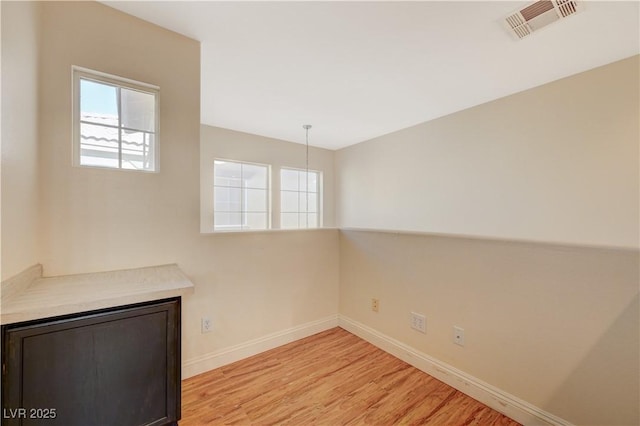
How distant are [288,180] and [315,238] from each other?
6.78 ft

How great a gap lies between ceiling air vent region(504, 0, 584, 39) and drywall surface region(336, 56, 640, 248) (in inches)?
39.0

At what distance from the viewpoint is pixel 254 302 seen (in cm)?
237

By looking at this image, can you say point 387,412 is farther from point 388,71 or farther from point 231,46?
point 231,46

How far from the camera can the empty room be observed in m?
1.15

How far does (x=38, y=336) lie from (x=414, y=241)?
233 centimetres

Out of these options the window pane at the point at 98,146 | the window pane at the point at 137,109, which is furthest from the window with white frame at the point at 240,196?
the window pane at the point at 98,146

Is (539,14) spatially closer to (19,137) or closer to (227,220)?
(19,137)

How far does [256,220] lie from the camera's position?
4.28 metres

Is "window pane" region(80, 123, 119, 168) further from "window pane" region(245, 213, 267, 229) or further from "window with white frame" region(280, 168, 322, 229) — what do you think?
"window with white frame" region(280, 168, 322, 229)

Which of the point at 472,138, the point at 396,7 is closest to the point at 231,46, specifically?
the point at 396,7

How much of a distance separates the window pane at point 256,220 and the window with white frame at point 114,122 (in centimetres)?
252

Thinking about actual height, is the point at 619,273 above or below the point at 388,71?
below

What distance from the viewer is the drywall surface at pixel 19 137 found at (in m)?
1.07

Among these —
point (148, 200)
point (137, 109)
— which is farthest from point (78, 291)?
point (137, 109)
